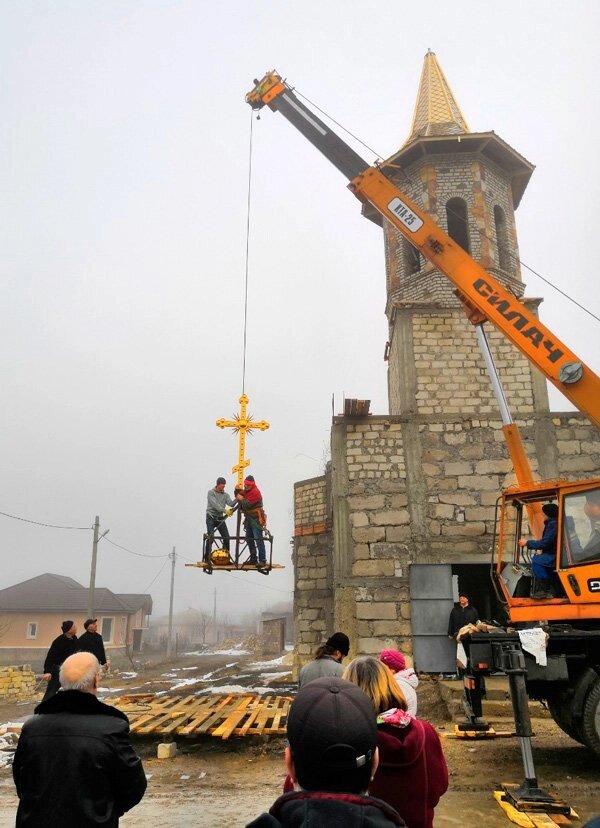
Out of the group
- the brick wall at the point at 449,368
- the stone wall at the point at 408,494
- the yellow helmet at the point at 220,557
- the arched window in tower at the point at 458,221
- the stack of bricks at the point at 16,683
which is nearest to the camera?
the yellow helmet at the point at 220,557

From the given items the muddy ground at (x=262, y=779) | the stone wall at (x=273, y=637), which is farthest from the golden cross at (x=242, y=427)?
the stone wall at (x=273, y=637)

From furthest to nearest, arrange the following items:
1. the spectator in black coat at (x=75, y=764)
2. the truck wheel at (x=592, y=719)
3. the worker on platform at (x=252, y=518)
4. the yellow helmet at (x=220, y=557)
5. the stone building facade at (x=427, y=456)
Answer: the stone building facade at (x=427, y=456) → the worker on platform at (x=252, y=518) → the yellow helmet at (x=220, y=557) → the truck wheel at (x=592, y=719) → the spectator in black coat at (x=75, y=764)

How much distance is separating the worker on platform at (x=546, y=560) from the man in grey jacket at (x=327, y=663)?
304 cm

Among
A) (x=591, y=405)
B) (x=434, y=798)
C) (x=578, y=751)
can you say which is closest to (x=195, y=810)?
(x=434, y=798)

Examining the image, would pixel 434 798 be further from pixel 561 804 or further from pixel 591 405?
pixel 591 405

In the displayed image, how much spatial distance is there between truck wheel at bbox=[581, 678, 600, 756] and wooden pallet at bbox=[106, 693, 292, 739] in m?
3.85

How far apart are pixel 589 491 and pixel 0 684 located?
20.2 metres

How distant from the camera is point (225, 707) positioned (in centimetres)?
967

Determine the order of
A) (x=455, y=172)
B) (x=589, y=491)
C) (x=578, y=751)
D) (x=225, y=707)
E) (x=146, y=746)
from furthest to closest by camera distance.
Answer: (x=455, y=172) → (x=225, y=707) → (x=146, y=746) → (x=578, y=751) → (x=589, y=491)

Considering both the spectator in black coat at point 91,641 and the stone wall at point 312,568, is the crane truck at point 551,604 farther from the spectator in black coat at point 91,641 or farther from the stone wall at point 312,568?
the stone wall at point 312,568

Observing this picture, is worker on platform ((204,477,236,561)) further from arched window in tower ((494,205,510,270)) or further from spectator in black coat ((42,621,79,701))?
arched window in tower ((494,205,510,270))

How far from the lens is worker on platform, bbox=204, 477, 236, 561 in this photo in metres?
10.3

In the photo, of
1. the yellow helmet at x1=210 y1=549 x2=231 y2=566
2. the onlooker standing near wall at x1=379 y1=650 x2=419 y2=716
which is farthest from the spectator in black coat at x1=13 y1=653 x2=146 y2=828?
the yellow helmet at x1=210 y1=549 x2=231 y2=566

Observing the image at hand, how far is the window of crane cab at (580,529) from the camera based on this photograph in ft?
21.4
